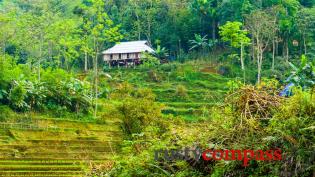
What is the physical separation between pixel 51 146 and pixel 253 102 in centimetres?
1816

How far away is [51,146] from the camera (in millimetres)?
21438

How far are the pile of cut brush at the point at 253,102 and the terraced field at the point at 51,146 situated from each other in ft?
40.7

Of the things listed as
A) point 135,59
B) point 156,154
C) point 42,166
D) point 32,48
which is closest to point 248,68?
point 135,59

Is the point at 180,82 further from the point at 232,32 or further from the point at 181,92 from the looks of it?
the point at 232,32

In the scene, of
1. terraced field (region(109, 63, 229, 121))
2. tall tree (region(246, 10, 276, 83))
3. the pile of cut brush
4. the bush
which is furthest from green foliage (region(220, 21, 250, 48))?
the pile of cut brush

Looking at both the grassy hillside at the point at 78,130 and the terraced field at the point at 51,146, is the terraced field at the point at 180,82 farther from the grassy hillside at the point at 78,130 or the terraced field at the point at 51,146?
the terraced field at the point at 51,146

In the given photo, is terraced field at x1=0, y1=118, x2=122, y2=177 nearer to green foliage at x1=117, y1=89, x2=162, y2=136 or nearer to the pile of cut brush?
green foliage at x1=117, y1=89, x2=162, y2=136

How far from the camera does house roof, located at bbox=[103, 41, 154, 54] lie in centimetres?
4669

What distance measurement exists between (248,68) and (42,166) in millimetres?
26582

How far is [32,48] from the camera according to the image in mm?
42000

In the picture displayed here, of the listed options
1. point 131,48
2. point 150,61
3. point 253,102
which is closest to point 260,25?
point 150,61

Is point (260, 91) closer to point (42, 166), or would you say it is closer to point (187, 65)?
point (42, 166)

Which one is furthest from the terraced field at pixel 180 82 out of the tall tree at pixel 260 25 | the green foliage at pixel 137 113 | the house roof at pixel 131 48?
the green foliage at pixel 137 113

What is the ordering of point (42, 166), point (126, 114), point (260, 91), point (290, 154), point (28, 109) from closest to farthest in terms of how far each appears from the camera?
point (290, 154)
point (260, 91)
point (42, 166)
point (126, 114)
point (28, 109)
